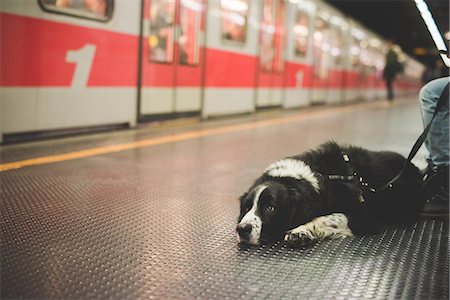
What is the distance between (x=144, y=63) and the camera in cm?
737

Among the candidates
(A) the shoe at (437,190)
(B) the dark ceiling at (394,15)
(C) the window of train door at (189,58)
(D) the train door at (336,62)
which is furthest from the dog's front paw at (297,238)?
(D) the train door at (336,62)

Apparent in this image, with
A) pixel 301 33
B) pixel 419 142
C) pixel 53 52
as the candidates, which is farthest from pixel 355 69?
pixel 419 142

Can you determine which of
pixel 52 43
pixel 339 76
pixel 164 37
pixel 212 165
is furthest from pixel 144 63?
pixel 339 76

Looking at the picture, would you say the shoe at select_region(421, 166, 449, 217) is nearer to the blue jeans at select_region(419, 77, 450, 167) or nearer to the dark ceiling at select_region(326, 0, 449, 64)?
the blue jeans at select_region(419, 77, 450, 167)

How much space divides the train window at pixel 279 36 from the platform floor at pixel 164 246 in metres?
8.41

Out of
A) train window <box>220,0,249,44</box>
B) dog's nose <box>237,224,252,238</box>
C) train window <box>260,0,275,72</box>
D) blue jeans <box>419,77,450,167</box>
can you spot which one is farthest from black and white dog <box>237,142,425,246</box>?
train window <box>260,0,275,72</box>

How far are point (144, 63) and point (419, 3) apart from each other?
16.4 ft

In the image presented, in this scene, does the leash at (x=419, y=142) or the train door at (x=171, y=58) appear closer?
the leash at (x=419, y=142)

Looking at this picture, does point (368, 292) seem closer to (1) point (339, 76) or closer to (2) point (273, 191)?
(2) point (273, 191)

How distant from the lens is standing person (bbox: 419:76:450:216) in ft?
11.2

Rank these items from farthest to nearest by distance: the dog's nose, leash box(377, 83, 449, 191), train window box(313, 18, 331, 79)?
train window box(313, 18, 331, 79) → leash box(377, 83, 449, 191) → the dog's nose

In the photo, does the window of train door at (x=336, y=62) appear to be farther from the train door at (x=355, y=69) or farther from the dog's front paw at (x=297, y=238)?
the dog's front paw at (x=297, y=238)

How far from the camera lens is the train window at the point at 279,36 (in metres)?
12.7

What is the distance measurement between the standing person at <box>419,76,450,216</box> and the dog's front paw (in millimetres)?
1183
